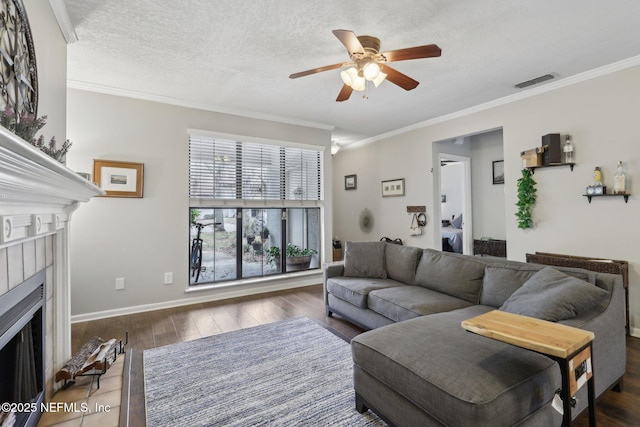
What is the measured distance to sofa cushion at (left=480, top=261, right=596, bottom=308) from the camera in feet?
7.18

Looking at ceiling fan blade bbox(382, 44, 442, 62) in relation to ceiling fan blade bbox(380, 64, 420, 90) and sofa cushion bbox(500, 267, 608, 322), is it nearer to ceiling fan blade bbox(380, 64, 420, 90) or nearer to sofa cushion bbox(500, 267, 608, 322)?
ceiling fan blade bbox(380, 64, 420, 90)

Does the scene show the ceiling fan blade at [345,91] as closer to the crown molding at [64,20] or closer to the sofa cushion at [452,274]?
the sofa cushion at [452,274]

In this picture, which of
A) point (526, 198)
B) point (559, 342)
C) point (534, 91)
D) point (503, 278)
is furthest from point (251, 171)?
point (559, 342)

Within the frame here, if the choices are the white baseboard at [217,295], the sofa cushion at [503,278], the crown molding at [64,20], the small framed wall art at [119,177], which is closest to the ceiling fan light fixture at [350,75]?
the sofa cushion at [503,278]

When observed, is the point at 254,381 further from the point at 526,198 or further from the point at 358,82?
the point at 526,198

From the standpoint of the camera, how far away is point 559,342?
1210mm

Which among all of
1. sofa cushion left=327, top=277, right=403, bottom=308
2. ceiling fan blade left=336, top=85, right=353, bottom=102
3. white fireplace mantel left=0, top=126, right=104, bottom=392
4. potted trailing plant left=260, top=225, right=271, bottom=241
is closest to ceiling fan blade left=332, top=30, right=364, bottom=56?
ceiling fan blade left=336, top=85, right=353, bottom=102

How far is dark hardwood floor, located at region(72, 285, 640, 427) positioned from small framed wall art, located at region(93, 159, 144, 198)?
1.43 m

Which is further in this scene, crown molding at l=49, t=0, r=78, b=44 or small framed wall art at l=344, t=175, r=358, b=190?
small framed wall art at l=344, t=175, r=358, b=190

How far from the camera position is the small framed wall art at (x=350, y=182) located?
6172 mm

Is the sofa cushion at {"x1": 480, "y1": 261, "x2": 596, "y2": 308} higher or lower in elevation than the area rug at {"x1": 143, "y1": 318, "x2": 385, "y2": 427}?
higher

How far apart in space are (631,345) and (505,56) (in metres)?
2.77

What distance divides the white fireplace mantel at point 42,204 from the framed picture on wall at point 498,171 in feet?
18.3

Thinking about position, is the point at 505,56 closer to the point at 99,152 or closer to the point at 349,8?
the point at 349,8
